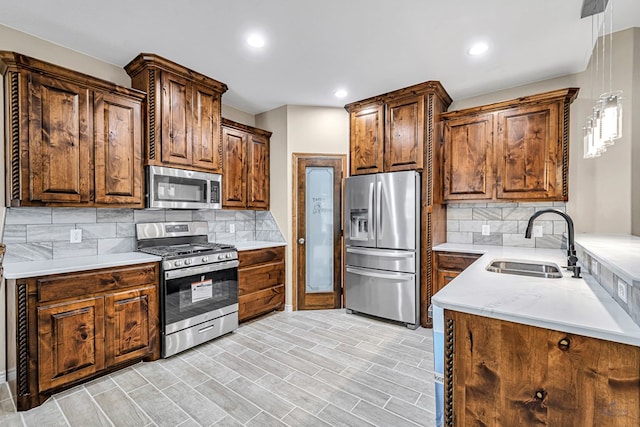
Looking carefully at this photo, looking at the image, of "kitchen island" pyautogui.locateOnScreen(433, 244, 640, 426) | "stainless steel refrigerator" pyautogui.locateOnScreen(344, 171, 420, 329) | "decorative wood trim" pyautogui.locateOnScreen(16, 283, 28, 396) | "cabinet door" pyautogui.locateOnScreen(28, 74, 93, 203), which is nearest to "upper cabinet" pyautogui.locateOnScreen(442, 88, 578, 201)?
"stainless steel refrigerator" pyautogui.locateOnScreen(344, 171, 420, 329)

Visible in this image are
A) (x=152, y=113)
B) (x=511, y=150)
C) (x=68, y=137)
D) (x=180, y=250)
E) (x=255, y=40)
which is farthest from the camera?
(x=511, y=150)

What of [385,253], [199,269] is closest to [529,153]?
[385,253]

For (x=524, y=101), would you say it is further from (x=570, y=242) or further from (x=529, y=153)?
(x=570, y=242)

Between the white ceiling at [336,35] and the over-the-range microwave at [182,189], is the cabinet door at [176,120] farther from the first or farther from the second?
the white ceiling at [336,35]

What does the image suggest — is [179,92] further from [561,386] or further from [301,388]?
[561,386]

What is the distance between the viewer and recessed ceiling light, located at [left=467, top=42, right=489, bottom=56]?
260cm

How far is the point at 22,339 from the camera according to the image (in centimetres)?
199

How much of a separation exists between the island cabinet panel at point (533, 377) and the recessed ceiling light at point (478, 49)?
237cm

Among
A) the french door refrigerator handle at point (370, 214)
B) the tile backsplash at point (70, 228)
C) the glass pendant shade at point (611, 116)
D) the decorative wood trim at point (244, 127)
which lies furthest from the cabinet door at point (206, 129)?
the glass pendant shade at point (611, 116)

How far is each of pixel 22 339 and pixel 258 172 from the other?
273 cm

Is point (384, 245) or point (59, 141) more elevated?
point (59, 141)

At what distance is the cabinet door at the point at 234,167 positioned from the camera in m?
3.65

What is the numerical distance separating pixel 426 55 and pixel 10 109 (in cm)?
325

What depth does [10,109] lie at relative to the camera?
216cm
